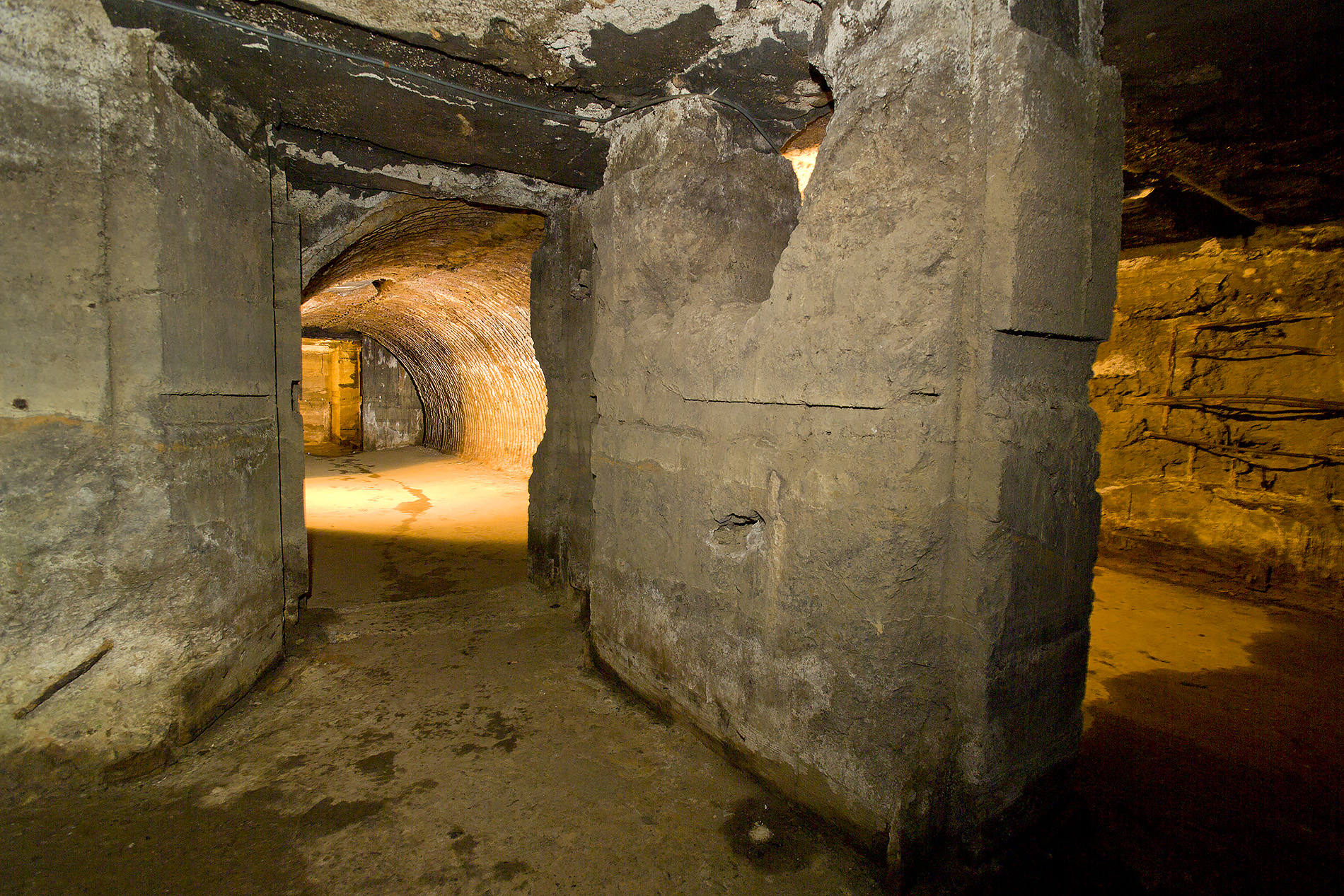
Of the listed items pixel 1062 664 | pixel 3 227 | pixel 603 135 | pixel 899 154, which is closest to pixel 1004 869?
pixel 1062 664

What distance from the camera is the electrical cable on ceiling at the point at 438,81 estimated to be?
8.14 ft

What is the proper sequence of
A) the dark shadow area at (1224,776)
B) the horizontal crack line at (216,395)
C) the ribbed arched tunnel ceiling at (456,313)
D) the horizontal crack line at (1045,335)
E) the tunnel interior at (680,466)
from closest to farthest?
the horizontal crack line at (1045,335) → the tunnel interior at (680,466) → the dark shadow area at (1224,776) → the horizontal crack line at (216,395) → the ribbed arched tunnel ceiling at (456,313)

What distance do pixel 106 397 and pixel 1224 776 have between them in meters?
4.77

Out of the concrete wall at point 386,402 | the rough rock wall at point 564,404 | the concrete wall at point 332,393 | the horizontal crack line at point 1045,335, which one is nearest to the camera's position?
the horizontal crack line at point 1045,335

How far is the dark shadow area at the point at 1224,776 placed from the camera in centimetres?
228

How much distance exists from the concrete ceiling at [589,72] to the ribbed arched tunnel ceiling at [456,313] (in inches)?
54.2

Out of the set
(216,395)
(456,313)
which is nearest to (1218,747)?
(216,395)

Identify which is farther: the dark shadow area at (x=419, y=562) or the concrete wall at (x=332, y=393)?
the concrete wall at (x=332, y=393)

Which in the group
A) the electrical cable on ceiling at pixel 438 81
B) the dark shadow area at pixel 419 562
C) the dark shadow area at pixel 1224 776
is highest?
the electrical cable on ceiling at pixel 438 81

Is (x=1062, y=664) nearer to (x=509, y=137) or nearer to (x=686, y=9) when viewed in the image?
(x=686, y=9)

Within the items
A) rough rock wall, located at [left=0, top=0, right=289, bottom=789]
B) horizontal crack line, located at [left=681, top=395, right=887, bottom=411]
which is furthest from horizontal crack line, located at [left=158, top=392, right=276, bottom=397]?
horizontal crack line, located at [left=681, top=395, right=887, bottom=411]

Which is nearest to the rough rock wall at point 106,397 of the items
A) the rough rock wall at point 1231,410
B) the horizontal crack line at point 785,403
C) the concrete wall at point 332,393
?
the horizontal crack line at point 785,403

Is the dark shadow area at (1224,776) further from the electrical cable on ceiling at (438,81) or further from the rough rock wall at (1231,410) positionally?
the electrical cable on ceiling at (438,81)

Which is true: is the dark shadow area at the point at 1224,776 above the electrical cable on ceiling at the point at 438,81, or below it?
below
